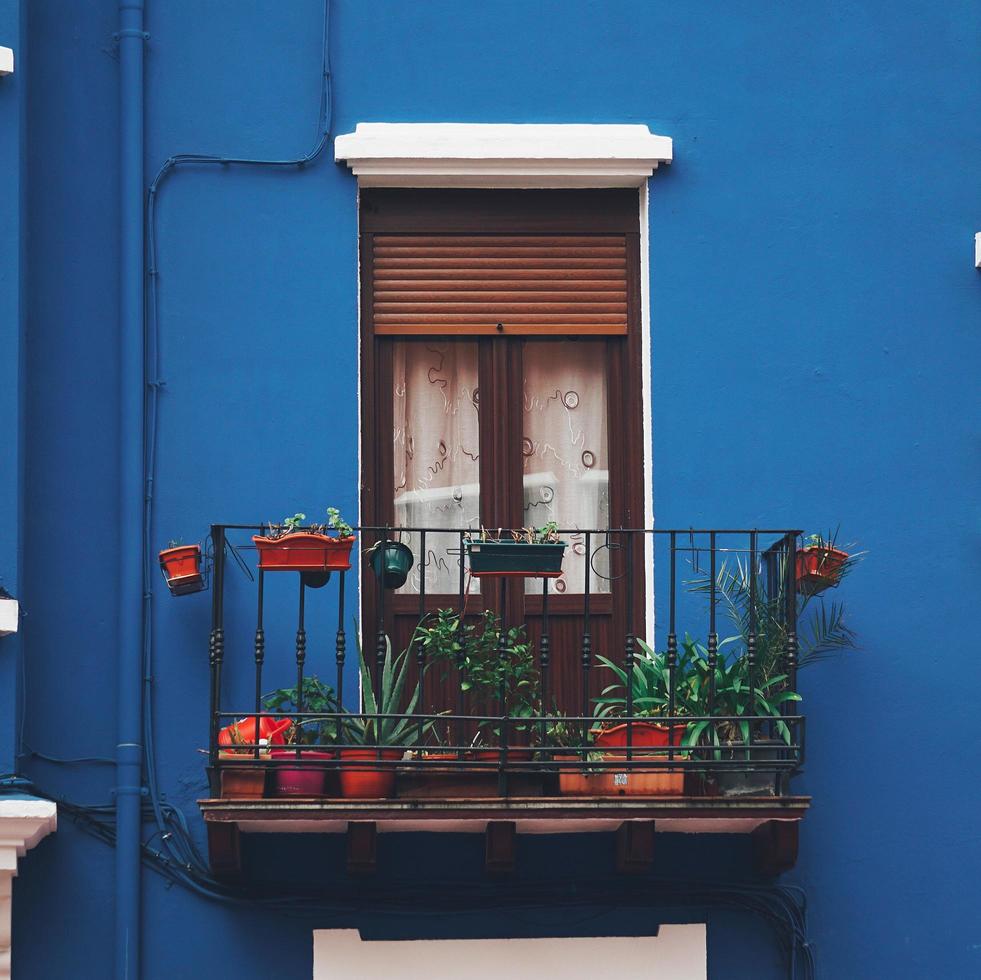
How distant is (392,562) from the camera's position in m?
8.29

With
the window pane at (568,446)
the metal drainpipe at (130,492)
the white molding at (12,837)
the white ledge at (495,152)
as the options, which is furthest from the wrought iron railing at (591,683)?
the white ledge at (495,152)

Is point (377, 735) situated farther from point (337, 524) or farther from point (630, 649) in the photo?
point (630, 649)

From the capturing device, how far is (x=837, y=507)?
8.83 meters

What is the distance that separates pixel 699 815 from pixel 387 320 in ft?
8.72

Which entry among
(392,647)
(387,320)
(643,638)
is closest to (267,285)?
(387,320)

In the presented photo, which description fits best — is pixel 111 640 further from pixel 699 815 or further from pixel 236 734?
pixel 699 815

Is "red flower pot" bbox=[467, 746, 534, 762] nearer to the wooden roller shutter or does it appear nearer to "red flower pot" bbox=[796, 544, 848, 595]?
"red flower pot" bbox=[796, 544, 848, 595]

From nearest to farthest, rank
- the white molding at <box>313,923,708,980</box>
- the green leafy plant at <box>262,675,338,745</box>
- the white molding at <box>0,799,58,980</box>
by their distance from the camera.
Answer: the white molding at <box>0,799,58,980</box> < the green leafy plant at <box>262,675,338,745</box> < the white molding at <box>313,923,708,980</box>

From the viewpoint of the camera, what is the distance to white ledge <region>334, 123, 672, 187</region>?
8.93 meters

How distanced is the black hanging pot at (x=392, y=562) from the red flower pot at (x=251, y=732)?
2.32ft

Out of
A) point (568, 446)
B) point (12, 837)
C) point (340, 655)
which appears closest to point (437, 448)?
point (568, 446)

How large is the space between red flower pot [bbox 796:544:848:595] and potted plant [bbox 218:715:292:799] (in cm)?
220

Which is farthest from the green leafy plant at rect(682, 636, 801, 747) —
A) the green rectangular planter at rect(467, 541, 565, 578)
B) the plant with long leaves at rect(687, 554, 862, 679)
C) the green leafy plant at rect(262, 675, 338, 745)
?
the green leafy plant at rect(262, 675, 338, 745)

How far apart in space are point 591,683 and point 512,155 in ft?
7.67
